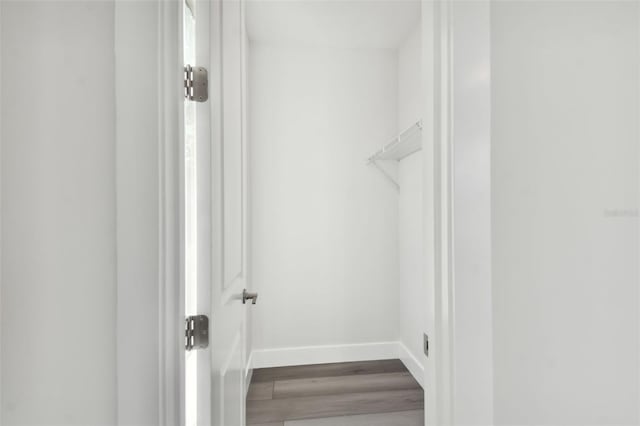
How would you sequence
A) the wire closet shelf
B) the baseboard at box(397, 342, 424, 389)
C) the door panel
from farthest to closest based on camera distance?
the baseboard at box(397, 342, 424, 389) → the wire closet shelf → the door panel

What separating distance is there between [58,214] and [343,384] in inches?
76.7

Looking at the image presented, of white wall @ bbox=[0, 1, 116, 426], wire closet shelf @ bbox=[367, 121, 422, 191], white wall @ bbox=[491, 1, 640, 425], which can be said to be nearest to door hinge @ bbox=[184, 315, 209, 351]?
white wall @ bbox=[0, 1, 116, 426]

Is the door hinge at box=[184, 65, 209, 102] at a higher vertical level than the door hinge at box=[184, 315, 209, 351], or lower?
higher

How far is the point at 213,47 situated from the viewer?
792 millimetres

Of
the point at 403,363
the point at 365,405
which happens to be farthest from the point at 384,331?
the point at 365,405

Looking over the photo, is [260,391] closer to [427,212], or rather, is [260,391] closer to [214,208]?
[214,208]

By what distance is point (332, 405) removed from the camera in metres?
1.84

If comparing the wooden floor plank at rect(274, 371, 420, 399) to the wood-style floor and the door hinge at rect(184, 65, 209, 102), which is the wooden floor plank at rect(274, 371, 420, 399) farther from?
the door hinge at rect(184, 65, 209, 102)

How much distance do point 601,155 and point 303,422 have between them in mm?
1780

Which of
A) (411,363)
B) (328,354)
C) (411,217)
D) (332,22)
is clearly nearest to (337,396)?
(328,354)

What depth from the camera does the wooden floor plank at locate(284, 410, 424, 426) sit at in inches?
66.2

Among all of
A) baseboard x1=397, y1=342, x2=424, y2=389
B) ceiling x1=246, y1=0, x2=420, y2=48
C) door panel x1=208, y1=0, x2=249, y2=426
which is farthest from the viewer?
baseboard x1=397, y1=342, x2=424, y2=389

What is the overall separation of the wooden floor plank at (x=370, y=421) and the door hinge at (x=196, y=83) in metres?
1.72

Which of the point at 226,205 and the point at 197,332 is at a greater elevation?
the point at 226,205
